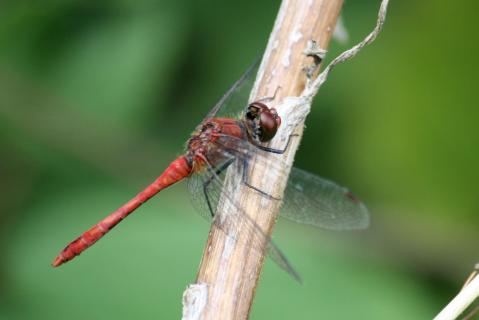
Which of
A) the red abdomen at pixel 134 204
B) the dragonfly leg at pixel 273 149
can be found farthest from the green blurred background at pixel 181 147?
the dragonfly leg at pixel 273 149

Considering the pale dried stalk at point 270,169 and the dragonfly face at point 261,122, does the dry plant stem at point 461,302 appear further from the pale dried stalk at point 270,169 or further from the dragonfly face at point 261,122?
the dragonfly face at point 261,122

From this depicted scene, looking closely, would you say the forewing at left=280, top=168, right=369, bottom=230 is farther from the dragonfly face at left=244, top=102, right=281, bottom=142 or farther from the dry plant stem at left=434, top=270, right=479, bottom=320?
the dry plant stem at left=434, top=270, right=479, bottom=320

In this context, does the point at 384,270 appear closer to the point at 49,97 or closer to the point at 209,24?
the point at 209,24

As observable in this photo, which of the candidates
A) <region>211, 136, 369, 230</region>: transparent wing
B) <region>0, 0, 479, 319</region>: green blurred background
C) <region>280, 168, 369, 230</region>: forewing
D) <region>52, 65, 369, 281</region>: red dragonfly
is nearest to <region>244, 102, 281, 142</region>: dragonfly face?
<region>52, 65, 369, 281</region>: red dragonfly

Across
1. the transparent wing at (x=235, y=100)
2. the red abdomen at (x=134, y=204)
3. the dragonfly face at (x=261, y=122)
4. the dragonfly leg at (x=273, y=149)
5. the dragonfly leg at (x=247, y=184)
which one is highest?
the transparent wing at (x=235, y=100)

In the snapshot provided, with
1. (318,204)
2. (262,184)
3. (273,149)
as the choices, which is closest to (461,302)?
(262,184)

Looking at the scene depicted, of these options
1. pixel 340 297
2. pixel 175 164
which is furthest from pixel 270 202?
pixel 340 297
